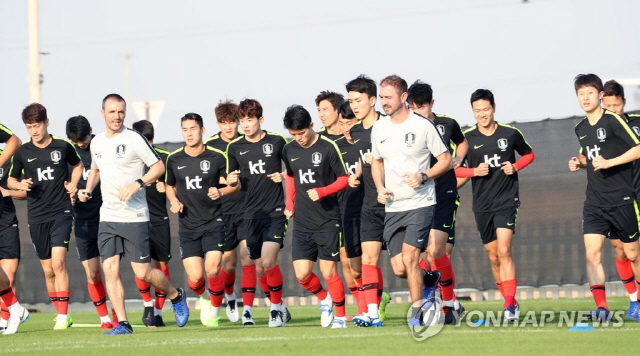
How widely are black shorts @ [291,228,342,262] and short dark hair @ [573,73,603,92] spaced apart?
3027 millimetres

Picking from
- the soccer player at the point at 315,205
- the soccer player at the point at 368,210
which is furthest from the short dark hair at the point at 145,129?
the soccer player at the point at 368,210

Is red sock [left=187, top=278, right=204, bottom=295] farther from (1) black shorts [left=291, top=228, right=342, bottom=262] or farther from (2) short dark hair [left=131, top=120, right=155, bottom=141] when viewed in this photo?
(2) short dark hair [left=131, top=120, right=155, bottom=141]

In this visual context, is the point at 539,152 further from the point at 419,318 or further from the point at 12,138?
the point at 12,138


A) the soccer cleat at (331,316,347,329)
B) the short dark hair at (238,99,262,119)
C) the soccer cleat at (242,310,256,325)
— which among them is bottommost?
the soccer cleat at (242,310,256,325)

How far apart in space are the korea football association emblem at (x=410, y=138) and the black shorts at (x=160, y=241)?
495cm

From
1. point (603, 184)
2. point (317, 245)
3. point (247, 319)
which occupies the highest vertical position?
point (603, 184)

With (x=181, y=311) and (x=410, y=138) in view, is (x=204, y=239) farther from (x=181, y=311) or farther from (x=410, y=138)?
(x=410, y=138)

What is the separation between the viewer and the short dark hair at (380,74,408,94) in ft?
36.6

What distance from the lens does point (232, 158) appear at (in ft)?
46.3

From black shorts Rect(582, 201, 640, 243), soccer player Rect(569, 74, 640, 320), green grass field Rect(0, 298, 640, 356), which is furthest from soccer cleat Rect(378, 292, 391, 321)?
black shorts Rect(582, 201, 640, 243)

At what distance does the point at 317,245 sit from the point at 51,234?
11.0 ft

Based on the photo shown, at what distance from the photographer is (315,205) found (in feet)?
42.0

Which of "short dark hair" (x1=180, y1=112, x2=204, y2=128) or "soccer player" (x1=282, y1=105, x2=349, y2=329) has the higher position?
"short dark hair" (x1=180, y1=112, x2=204, y2=128)

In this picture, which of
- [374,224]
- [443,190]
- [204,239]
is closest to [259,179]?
[204,239]
